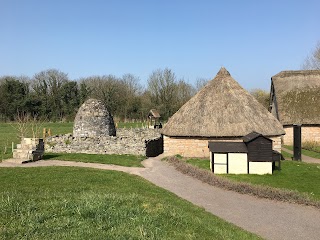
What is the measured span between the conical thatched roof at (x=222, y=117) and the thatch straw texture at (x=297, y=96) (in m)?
8.00

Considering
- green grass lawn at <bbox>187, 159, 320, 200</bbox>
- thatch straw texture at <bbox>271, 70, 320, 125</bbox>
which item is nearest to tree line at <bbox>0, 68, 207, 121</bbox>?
thatch straw texture at <bbox>271, 70, 320, 125</bbox>

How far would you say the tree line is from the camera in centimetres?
5428

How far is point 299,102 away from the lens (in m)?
28.8

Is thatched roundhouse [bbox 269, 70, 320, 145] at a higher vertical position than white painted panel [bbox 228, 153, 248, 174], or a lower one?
higher

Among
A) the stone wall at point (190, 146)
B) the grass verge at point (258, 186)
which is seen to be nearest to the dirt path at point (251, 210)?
the grass verge at point (258, 186)

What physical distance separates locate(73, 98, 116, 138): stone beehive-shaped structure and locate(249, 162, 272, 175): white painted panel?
12.9 meters

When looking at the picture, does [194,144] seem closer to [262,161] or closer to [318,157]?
[262,161]

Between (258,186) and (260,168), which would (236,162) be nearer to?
(260,168)

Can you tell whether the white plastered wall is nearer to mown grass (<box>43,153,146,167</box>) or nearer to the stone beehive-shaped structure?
mown grass (<box>43,153,146,167</box>)

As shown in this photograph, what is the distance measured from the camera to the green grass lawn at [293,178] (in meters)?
12.9

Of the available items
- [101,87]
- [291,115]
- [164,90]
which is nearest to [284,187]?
[291,115]

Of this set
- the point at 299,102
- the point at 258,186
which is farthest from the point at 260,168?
the point at 299,102

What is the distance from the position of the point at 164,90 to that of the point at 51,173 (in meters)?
41.8

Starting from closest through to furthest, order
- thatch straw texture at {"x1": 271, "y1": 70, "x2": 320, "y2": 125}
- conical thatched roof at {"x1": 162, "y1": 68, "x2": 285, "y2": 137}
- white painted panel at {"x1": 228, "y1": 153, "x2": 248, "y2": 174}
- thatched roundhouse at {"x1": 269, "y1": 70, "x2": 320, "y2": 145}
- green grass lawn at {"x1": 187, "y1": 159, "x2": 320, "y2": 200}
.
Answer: green grass lawn at {"x1": 187, "y1": 159, "x2": 320, "y2": 200}, white painted panel at {"x1": 228, "y1": 153, "x2": 248, "y2": 174}, conical thatched roof at {"x1": 162, "y1": 68, "x2": 285, "y2": 137}, thatched roundhouse at {"x1": 269, "y1": 70, "x2": 320, "y2": 145}, thatch straw texture at {"x1": 271, "y1": 70, "x2": 320, "y2": 125}
